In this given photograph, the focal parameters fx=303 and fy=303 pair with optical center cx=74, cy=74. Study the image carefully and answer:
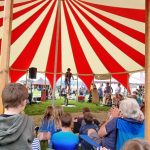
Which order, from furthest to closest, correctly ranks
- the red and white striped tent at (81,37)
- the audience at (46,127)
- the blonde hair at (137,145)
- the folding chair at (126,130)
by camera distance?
the red and white striped tent at (81,37) < the audience at (46,127) < the folding chair at (126,130) < the blonde hair at (137,145)

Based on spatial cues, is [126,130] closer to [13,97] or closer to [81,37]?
[13,97]

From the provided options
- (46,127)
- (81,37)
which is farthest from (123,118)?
(81,37)

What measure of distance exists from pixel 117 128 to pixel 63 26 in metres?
3.60

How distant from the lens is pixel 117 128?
8.19 feet

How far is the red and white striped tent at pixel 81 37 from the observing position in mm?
4703

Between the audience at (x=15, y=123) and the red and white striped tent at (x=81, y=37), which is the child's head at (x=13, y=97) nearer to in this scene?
the audience at (x=15, y=123)

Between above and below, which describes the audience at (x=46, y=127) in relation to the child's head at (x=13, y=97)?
below

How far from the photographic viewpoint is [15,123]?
5.10 feet

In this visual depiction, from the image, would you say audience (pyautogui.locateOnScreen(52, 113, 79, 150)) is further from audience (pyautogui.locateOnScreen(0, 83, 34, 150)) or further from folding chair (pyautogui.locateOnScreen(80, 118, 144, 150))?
audience (pyautogui.locateOnScreen(0, 83, 34, 150))

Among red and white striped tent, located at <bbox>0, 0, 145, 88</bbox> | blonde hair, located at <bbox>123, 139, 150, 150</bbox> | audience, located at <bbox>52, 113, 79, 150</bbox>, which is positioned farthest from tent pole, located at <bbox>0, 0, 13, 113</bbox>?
blonde hair, located at <bbox>123, 139, 150, 150</bbox>

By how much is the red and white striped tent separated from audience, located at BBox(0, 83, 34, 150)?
263 cm

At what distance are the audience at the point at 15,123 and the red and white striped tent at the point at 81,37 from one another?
2.63 m

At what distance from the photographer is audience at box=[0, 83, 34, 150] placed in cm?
153

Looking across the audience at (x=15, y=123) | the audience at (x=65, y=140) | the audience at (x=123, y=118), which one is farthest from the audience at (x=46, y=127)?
the audience at (x=15, y=123)
